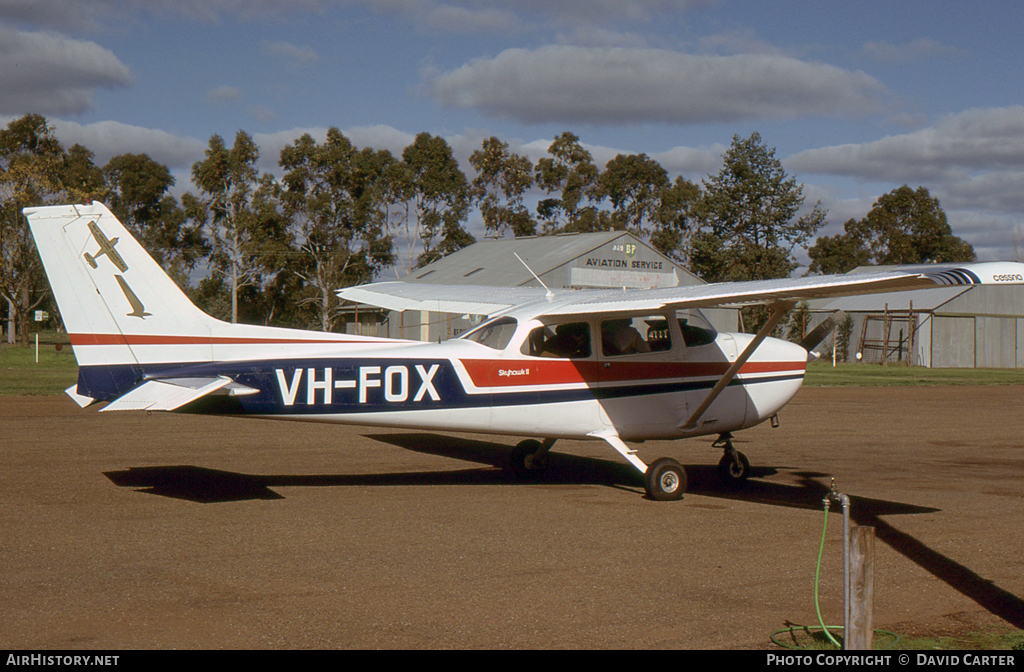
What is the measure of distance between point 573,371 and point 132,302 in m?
4.66

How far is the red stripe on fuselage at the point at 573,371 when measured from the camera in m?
9.78

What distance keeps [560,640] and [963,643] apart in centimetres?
226

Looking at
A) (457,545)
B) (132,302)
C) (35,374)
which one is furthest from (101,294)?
(35,374)

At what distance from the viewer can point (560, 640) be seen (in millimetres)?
5051

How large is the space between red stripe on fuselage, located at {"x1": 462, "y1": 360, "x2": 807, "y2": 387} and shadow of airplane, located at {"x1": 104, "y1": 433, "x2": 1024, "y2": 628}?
1374 millimetres

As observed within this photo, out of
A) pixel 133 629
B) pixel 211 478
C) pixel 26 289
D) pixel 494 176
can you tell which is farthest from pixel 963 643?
pixel 494 176

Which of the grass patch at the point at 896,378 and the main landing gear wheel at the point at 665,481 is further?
the grass patch at the point at 896,378

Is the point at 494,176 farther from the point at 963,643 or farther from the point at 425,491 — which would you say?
the point at 963,643

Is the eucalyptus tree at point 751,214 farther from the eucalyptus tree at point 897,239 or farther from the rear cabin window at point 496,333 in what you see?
the rear cabin window at point 496,333

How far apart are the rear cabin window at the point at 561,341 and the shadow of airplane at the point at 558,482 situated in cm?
176

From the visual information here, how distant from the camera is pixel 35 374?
27.9m

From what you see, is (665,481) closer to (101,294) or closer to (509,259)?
(101,294)

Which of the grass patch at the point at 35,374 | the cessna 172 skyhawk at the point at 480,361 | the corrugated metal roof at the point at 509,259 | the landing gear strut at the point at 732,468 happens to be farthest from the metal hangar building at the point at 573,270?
the cessna 172 skyhawk at the point at 480,361
